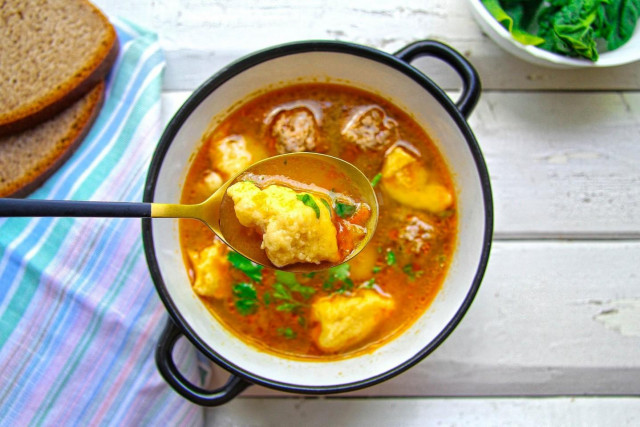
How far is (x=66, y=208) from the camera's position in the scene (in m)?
1.28

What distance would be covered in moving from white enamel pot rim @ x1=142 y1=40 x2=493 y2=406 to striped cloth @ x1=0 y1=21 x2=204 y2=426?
227mm

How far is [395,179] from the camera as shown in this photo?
203 centimetres

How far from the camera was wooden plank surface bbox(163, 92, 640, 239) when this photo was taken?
2.21 metres

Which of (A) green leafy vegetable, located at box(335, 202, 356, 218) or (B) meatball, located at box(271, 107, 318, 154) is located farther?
(B) meatball, located at box(271, 107, 318, 154)

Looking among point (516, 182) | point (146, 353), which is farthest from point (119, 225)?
point (516, 182)

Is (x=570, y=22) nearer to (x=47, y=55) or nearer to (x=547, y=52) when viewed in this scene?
(x=547, y=52)

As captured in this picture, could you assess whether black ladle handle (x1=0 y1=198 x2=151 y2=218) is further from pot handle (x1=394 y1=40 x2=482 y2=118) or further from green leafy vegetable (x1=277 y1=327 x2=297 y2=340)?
pot handle (x1=394 y1=40 x2=482 y2=118)

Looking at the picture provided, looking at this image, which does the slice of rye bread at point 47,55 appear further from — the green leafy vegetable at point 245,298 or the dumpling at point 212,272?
the green leafy vegetable at point 245,298

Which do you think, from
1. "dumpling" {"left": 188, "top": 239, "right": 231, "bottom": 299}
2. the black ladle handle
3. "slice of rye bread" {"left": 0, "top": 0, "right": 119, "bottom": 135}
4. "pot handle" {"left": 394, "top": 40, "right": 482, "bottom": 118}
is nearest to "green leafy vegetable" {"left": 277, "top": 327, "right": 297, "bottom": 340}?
"dumpling" {"left": 188, "top": 239, "right": 231, "bottom": 299}

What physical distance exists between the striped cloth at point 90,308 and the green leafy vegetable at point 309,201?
84cm

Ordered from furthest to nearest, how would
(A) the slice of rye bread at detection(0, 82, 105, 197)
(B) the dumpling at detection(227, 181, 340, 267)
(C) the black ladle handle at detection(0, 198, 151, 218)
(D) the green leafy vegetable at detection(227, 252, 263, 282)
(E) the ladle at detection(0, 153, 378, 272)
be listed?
(A) the slice of rye bread at detection(0, 82, 105, 197) < (D) the green leafy vegetable at detection(227, 252, 263, 282) < (B) the dumpling at detection(227, 181, 340, 267) < (E) the ladle at detection(0, 153, 378, 272) < (C) the black ladle handle at detection(0, 198, 151, 218)

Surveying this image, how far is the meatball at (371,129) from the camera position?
2.05m

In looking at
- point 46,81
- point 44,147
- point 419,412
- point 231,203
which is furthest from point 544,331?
point 46,81

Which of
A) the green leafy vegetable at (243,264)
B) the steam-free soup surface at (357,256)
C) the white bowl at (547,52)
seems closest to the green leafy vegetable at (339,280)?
the steam-free soup surface at (357,256)
